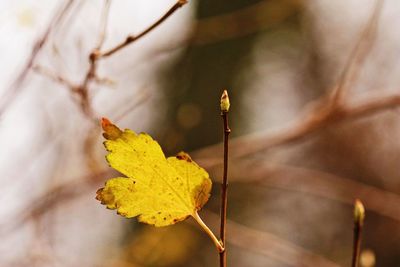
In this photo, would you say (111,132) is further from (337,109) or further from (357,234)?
(337,109)

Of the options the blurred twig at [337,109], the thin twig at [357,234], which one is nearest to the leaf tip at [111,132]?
the thin twig at [357,234]

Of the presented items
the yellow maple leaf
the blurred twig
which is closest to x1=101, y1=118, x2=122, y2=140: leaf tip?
the yellow maple leaf

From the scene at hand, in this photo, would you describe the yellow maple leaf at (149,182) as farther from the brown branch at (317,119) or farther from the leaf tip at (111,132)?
the brown branch at (317,119)

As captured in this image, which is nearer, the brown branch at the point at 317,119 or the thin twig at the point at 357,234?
the thin twig at the point at 357,234

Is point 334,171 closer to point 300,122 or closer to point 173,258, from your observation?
point 173,258

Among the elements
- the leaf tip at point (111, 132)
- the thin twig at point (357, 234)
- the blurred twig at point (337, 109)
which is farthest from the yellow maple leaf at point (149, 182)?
the blurred twig at point (337, 109)

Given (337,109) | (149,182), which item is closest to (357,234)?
(149,182)

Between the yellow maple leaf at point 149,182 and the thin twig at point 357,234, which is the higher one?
the yellow maple leaf at point 149,182

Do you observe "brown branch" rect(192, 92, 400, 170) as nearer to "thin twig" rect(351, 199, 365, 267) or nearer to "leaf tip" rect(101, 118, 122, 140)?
"thin twig" rect(351, 199, 365, 267)
